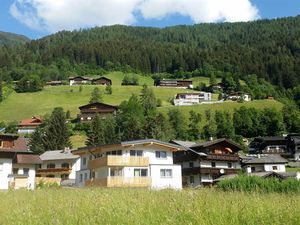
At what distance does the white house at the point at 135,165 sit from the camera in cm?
4654

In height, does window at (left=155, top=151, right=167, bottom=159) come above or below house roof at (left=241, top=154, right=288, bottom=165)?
below

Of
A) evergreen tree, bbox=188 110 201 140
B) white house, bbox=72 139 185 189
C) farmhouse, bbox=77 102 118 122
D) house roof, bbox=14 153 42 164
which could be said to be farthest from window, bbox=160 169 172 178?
farmhouse, bbox=77 102 118 122

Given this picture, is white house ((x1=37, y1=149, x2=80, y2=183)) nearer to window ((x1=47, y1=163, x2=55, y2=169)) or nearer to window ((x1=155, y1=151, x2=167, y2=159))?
window ((x1=47, y1=163, x2=55, y2=169))

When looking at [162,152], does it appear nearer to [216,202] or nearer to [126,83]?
[216,202]

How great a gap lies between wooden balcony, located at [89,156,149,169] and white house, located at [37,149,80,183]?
96.8ft

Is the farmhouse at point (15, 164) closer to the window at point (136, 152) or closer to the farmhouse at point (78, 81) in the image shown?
the window at point (136, 152)

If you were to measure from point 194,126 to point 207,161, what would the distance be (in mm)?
42046

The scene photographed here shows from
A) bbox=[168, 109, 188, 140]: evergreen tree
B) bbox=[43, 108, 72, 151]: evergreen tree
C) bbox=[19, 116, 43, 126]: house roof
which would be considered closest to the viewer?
bbox=[43, 108, 72, 151]: evergreen tree

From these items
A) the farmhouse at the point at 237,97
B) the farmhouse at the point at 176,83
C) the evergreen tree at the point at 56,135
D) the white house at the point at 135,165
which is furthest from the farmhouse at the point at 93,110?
the white house at the point at 135,165

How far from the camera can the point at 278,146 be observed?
10819 cm

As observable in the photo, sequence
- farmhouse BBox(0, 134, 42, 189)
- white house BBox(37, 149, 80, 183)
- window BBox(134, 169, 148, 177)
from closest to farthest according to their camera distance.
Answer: window BBox(134, 169, 148, 177)
farmhouse BBox(0, 134, 42, 189)
white house BBox(37, 149, 80, 183)

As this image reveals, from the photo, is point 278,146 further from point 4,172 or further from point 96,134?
point 4,172

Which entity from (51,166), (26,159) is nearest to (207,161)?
(26,159)

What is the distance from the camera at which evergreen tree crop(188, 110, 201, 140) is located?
108250 mm
